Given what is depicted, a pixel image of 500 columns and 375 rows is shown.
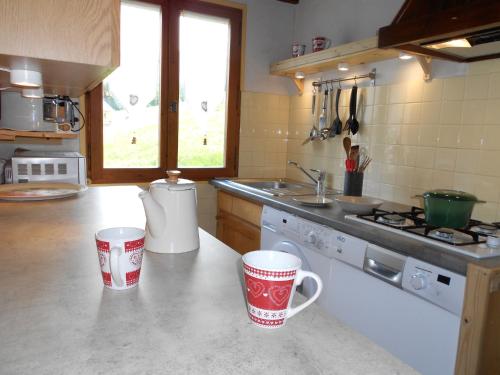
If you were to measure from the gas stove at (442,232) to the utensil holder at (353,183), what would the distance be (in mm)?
393

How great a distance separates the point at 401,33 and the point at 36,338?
1.54 metres

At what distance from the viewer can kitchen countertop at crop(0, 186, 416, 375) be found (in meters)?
0.52

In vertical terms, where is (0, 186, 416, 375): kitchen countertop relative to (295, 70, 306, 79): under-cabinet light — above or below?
below

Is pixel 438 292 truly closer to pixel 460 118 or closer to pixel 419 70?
pixel 460 118

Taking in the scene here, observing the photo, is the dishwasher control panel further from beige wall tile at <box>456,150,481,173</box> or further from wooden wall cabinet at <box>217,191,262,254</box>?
wooden wall cabinet at <box>217,191,262,254</box>

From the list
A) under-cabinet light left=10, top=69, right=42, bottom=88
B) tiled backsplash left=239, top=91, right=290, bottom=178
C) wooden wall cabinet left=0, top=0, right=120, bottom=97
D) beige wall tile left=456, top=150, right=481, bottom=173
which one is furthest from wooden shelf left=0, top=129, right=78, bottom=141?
beige wall tile left=456, top=150, right=481, bottom=173

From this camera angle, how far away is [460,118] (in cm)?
194

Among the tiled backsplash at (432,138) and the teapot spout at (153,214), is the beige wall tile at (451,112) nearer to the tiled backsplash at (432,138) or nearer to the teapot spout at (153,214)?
the tiled backsplash at (432,138)

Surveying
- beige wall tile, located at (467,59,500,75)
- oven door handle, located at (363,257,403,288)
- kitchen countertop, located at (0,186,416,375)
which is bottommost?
oven door handle, located at (363,257,403,288)

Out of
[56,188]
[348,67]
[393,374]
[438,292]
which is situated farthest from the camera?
[348,67]

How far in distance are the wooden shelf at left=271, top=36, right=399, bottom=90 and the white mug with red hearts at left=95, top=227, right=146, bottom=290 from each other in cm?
179

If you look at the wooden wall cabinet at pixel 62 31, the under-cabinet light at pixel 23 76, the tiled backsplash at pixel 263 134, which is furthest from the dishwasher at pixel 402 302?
the tiled backsplash at pixel 263 134

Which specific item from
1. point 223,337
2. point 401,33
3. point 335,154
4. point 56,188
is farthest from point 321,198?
point 223,337

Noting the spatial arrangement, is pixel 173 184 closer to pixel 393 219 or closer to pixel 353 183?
pixel 393 219
